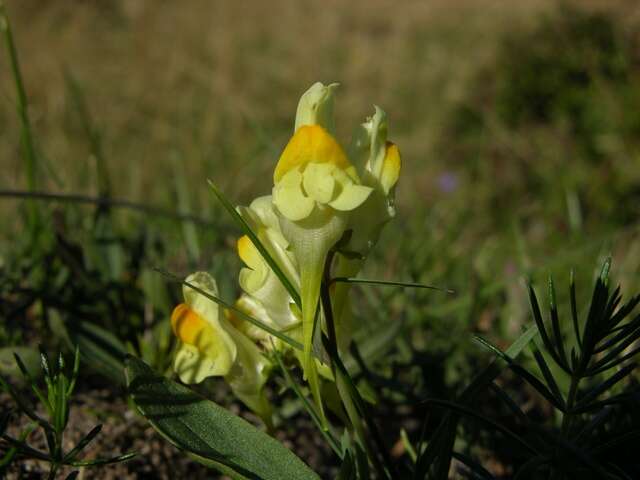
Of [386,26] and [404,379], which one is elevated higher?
[386,26]

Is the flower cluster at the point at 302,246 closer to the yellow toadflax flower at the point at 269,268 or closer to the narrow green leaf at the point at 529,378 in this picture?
the yellow toadflax flower at the point at 269,268

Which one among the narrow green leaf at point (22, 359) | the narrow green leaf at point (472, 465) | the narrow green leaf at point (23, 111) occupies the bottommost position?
the narrow green leaf at point (472, 465)

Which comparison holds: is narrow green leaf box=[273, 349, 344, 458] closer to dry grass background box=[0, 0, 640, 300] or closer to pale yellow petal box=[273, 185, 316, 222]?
pale yellow petal box=[273, 185, 316, 222]

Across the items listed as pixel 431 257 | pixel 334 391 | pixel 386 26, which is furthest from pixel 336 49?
pixel 334 391

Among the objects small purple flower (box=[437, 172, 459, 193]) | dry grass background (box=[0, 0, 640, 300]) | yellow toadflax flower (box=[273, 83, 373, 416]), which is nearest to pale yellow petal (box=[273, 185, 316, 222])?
yellow toadflax flower (box=[273, 83, 373, 416])

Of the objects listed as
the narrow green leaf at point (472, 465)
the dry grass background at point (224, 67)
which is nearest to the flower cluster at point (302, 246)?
the narrow green leaf at point (472, 465)

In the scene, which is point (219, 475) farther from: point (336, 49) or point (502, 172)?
point (336, 49)
